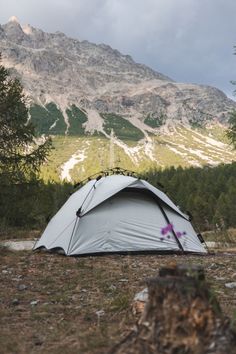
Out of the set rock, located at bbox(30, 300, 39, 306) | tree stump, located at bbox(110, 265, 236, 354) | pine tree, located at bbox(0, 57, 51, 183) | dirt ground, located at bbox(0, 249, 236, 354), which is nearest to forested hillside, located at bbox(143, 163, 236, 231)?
pine tree, located at bbox(0, 57, 51, 183)

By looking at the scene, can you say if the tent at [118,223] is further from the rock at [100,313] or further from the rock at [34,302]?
the rock at [100,313]

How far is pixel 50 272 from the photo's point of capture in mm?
9906

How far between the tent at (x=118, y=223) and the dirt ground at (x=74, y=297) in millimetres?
856

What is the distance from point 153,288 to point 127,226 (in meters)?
9.64

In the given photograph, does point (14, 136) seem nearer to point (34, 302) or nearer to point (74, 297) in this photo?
point (74, 297)

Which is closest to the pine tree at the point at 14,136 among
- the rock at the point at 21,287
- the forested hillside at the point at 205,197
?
the rock at the point at 21,287

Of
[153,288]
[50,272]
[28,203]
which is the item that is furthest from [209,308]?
[28,203]

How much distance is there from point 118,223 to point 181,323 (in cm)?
983

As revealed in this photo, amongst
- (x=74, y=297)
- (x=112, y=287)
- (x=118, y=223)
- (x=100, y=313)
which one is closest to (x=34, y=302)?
(x=74, y=297)

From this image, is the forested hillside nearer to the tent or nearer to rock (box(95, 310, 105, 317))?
the tent

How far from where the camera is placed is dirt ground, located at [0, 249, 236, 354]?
16.5 ft

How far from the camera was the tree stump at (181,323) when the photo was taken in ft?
11.8

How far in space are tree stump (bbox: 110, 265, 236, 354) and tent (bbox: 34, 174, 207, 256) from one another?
29.5ft

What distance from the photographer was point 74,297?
7.46 m
